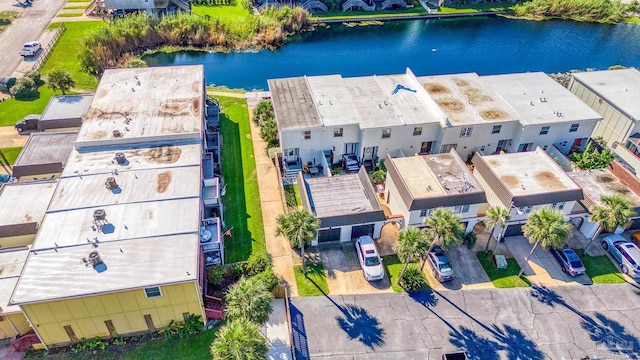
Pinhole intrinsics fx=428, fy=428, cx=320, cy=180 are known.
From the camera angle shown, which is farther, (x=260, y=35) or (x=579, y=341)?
(x=260, y=35)

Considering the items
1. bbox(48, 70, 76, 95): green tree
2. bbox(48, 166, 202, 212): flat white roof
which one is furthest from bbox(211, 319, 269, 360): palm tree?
bbox(48, 70, 76, 95): green tree

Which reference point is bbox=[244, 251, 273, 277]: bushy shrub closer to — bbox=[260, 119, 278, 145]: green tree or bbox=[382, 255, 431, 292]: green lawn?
bbox=[382, 255, 431, 292]: green lawn

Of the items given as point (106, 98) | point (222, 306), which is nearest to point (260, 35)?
point (106, 98)

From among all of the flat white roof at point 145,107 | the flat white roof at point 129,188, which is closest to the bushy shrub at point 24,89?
the flat white roof at point 145,107

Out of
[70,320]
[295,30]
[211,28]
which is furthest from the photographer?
[295,30]

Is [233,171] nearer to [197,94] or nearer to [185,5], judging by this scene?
[197,94]

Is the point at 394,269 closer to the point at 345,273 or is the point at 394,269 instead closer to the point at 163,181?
the point at 345,273

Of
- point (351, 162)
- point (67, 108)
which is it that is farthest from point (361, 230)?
point (67, 108)
